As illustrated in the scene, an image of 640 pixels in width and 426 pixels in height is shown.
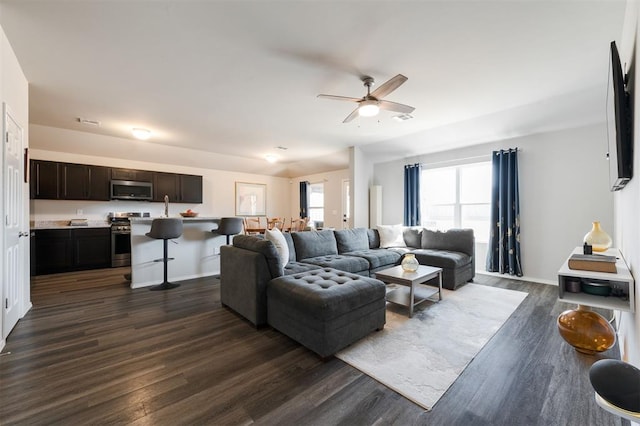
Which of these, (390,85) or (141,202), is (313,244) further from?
(141,202)

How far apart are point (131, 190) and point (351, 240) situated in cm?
511

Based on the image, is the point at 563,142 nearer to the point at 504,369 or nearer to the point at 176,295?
the point at 504,369

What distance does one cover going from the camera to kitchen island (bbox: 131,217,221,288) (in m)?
3.99

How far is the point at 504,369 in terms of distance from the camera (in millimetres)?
1928

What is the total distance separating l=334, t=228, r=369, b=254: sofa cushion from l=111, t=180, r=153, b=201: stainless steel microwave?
4.67 m

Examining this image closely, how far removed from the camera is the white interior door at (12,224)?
2287 millimetres

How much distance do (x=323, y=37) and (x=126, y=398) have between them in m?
2.98

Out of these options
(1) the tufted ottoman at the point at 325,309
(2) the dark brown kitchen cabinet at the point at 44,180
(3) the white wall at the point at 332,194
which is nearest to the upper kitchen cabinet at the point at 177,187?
(2) the dark brown kitchen cabinet at the point at 44,180

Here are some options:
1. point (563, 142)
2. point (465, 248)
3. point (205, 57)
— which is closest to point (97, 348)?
point (205, 57)

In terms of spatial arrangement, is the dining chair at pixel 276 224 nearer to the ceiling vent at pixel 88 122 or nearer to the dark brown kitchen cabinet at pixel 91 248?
the dark brown kitchen cabinet at pixel 91 248

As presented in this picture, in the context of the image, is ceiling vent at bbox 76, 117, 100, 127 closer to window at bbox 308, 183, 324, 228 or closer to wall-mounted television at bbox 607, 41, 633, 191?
window at bbox 308, 183, 324, 228

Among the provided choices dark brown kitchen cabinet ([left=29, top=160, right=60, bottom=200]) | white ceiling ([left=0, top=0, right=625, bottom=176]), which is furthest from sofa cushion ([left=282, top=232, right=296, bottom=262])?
dark brown kitchen cabinet ([left=29, top=160, right=60, bottom=200])

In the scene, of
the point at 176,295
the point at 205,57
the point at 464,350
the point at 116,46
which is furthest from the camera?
the point at 176,295

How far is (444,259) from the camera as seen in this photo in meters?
3.93
